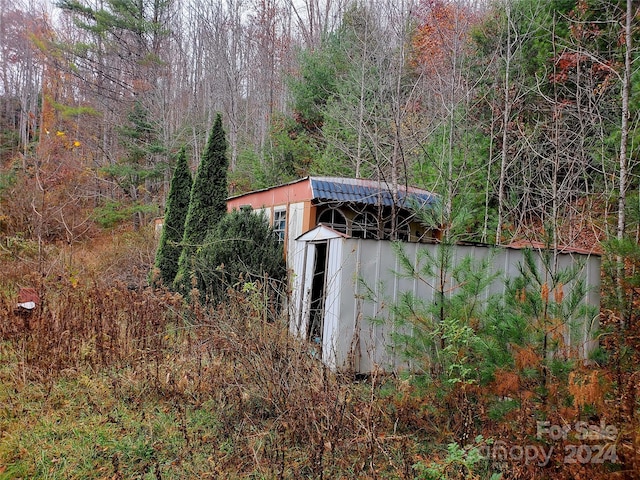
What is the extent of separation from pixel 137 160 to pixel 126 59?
13.8ft

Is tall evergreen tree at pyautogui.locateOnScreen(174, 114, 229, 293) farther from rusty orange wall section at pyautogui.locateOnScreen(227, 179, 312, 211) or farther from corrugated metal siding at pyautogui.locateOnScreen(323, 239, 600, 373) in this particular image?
corrugated metal siding at pyautogui.locateOnScreen(323, 239, 600, 373)

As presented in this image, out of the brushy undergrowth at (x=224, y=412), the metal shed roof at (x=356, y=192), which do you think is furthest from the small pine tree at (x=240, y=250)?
the brushy undergrowth at (x=224, y=412)

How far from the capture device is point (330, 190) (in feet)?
24.3

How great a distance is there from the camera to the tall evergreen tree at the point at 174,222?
8891mm

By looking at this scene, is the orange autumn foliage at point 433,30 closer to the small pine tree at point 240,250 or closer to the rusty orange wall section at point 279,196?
the rusty orange wall section at point 279,196

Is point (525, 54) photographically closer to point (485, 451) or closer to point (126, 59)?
point (485, 451)

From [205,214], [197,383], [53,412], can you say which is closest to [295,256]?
[205,214]

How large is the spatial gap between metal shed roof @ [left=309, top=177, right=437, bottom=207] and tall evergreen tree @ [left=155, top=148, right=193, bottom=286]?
352 centimetres

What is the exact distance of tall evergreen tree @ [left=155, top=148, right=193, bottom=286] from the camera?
889cm

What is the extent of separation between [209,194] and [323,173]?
12.6ft

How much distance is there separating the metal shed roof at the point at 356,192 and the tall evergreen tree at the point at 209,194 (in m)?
2.19

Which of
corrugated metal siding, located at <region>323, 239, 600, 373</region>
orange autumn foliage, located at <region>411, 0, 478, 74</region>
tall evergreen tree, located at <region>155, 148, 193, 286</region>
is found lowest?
corrugated metal siding, located at <region>323, 239, 600, 373</region>

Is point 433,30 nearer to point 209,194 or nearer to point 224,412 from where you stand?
point 209,194

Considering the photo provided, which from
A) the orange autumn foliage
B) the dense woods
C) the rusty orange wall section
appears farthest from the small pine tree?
the orange autumn foliage
